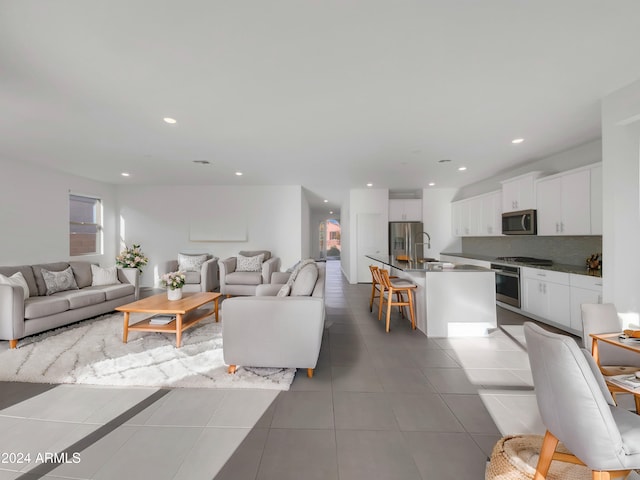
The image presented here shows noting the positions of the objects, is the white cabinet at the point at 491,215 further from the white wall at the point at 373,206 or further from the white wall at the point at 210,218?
the white wall at the point at 210,218

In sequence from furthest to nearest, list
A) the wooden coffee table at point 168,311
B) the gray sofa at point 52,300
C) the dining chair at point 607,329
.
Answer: the wooden coffee table at point 168,311
the gray sofa at point 52,300
the dining chair at point 607,329

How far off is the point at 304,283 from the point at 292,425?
1.28 metres

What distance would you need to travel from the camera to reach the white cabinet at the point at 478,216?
5.27m

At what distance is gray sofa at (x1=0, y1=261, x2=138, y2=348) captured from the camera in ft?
9.97

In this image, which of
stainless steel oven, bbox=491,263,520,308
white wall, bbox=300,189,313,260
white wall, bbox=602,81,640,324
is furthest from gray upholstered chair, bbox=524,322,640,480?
white wall, bbox=300,189,313,260

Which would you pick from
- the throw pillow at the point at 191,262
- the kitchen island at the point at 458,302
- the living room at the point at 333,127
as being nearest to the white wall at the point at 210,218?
the throw pillow at the point at 191,262

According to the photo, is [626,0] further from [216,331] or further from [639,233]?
[216,331]

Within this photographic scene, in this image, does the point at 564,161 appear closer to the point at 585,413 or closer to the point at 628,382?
the point at 628,382

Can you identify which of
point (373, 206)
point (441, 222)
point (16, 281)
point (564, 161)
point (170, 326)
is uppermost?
point (564, 161)

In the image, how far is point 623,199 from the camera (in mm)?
2406

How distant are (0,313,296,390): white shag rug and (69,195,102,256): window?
335cm

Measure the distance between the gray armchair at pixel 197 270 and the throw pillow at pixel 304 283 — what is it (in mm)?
3400

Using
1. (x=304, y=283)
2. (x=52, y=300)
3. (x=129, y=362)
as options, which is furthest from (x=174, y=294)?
(x=304, y=283)

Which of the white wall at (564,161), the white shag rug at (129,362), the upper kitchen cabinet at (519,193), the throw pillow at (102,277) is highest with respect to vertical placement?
the white wall at (564,161)
